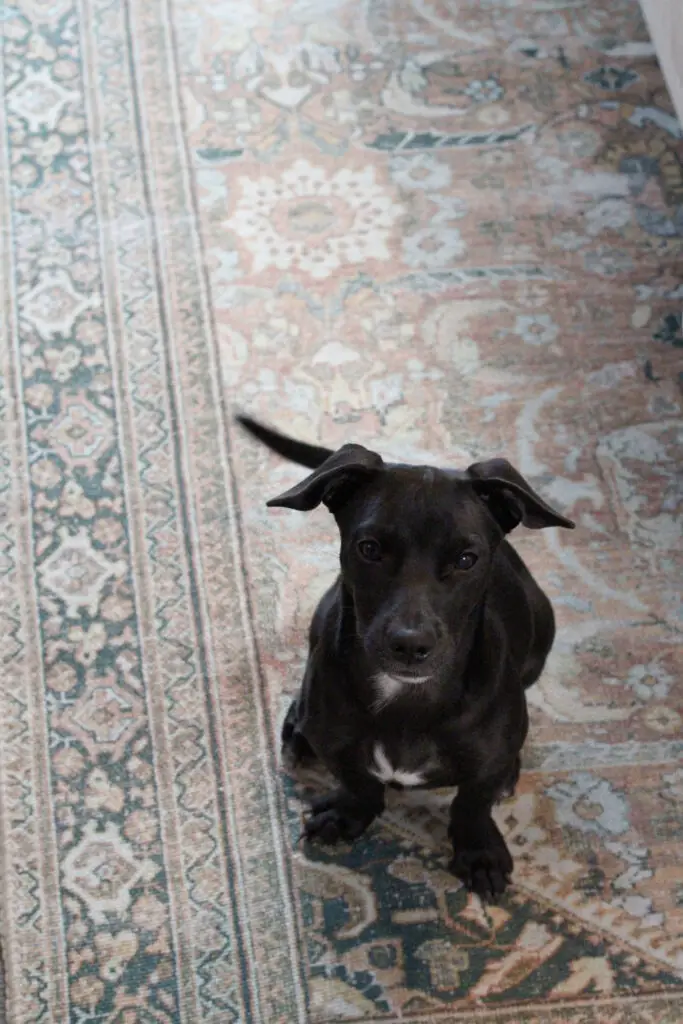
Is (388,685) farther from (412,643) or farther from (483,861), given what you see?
(483,861)

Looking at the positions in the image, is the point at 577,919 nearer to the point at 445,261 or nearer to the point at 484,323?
the point at 484,323

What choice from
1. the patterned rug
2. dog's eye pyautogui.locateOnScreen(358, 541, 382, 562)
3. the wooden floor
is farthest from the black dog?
the wooden floor

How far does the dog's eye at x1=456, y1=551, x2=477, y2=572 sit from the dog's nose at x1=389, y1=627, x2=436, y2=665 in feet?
0.29

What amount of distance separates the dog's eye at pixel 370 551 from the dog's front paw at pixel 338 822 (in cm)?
55

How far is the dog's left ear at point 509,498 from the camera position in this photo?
5.45ft

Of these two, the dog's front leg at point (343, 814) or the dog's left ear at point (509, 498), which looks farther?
the dog's front leg at point (343, 814)

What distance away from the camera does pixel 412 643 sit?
5.32ft

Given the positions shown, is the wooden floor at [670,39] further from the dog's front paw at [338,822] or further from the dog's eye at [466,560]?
the dog's front paw at [338,822]

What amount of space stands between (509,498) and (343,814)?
651mm

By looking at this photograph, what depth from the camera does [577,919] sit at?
204cm

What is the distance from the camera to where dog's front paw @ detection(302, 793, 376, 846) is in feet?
6.81

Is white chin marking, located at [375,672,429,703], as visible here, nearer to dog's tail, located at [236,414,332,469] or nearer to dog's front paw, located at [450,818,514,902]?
dog's front paw, located at [450,818,514,902]

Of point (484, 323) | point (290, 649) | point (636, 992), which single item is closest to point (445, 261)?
point (484, 323)

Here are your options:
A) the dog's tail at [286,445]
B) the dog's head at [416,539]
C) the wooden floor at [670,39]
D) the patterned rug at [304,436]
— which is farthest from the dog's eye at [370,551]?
the wooden floor at [670,39]
